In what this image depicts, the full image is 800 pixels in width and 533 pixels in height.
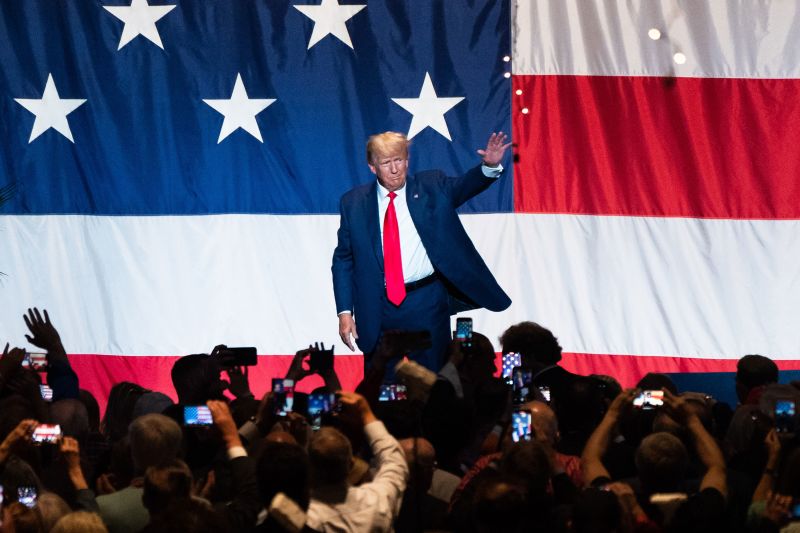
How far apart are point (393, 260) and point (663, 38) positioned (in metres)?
2.36

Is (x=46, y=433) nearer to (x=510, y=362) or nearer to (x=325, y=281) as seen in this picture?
(x=510, y=362)

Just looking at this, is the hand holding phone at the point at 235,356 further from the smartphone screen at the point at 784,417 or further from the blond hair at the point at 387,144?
the smartphone screen at the point at 784,417

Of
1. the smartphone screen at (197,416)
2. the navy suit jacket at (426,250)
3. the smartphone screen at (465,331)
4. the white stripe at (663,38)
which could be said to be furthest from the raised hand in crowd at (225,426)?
the white stripe at (663,38)

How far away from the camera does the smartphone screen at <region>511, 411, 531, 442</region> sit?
3918mm

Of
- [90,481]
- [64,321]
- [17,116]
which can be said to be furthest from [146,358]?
[90,481]

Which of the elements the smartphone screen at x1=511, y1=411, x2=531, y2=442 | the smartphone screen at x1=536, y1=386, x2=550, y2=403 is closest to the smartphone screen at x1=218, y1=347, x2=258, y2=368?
the smartphone screen at x1=536, y1=386, x2=550, y2=403

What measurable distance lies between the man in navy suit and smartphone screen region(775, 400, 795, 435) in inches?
99.6

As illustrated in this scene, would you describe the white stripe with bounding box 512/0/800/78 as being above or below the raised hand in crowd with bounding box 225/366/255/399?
above

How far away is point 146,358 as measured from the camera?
794cm

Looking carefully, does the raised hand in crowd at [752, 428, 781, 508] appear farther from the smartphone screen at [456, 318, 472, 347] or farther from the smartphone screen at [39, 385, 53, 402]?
the smartphone screen at [39, 385, 53, 402]

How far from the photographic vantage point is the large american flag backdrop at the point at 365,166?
7.75m

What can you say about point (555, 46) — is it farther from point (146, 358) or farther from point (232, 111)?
point (146, 358)

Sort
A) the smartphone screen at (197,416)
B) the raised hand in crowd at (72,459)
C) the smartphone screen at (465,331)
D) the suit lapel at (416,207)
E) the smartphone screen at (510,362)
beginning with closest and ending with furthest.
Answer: the raised hand in crowd at (72,459), the smartphone screen at (197,416), the smartphone screen at (510,362), the smartphone screen at (465,331), the suit lapel at (416,207)

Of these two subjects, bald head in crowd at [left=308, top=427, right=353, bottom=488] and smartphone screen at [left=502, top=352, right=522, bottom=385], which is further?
smartphone screen at [left=502, top=352, right=522, bottom=385]
